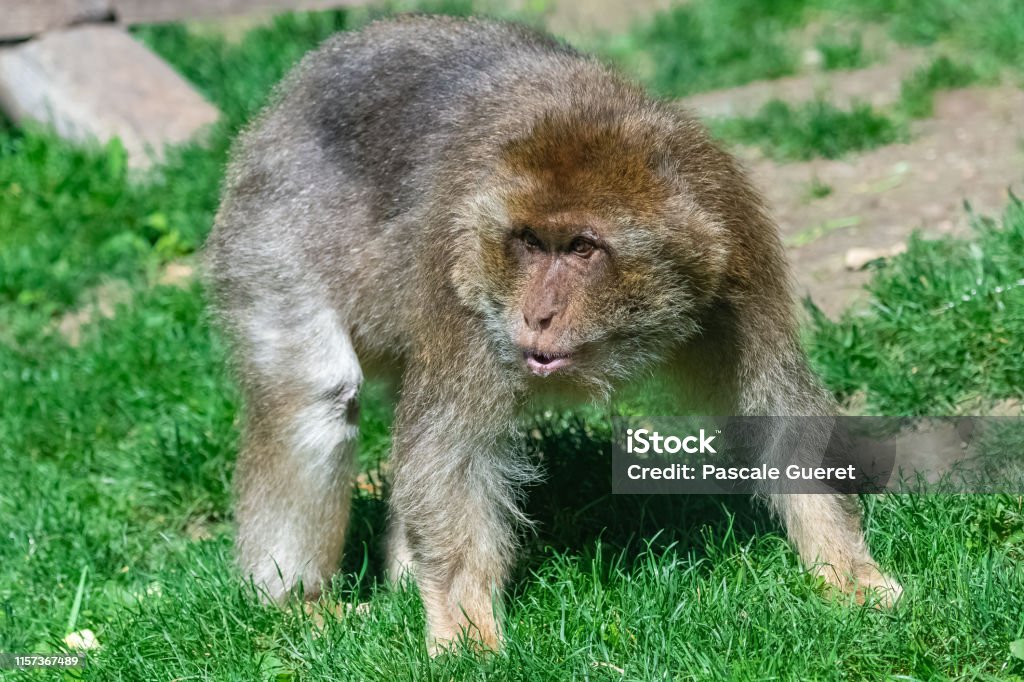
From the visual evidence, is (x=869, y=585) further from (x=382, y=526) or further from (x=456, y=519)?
(x=382, y=526)

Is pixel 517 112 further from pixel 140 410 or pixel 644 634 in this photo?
pixel 140 410

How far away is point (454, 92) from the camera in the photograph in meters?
4.91

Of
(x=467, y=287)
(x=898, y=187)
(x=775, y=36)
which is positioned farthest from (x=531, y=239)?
(x=775, y=36)

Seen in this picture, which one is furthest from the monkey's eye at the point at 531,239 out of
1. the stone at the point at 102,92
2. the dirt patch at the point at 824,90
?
the stone at the point at 102,92

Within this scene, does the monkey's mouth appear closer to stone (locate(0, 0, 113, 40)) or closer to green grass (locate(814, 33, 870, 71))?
green grass (locate(814, 33, 870, 71))

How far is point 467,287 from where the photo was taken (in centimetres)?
419

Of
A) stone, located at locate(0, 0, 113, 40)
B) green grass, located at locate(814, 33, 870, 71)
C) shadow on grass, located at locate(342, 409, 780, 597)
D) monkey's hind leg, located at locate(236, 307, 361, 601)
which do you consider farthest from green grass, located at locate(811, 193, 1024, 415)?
stone, located at locate(0, 0, 113, 40)

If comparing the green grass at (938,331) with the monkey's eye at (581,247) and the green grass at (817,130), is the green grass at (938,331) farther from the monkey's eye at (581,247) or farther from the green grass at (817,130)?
the monkey's eye at (581,247)

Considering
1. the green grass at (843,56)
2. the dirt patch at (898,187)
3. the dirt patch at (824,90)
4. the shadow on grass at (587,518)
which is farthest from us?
the green grass at (843,56)

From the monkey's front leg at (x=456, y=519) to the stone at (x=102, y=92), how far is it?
468 centimetres

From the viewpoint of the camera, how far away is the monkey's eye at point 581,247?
3.96 metres

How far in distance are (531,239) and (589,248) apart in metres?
0.19

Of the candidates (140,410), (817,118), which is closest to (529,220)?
(140,410)

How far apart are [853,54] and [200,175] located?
434 cm
